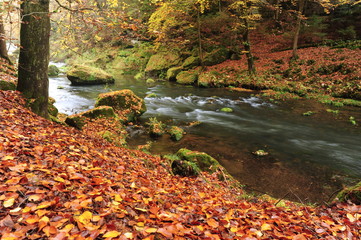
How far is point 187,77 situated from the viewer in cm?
2125

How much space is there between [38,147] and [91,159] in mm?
823

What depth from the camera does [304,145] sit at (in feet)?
28.5

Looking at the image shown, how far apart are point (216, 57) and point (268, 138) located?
Result: 49.9 ft

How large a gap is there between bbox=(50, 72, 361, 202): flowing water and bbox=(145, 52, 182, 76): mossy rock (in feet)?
31.9

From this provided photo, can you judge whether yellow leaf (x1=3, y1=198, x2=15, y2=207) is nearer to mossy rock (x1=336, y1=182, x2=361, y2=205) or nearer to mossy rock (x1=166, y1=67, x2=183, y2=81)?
mossy rock (x1=336, y1=182, x2=361, y2=205)

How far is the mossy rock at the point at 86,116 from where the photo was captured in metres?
7.69

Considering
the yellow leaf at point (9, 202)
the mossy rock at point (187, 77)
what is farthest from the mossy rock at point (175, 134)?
the mossy rock at point (187, 77)

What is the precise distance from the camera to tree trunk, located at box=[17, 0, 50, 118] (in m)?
4.86

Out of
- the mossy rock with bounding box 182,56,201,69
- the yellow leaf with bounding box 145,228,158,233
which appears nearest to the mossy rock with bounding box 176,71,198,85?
the mossy rock with bounding box 182,56,201,69

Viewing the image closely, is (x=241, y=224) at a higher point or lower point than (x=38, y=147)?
lower

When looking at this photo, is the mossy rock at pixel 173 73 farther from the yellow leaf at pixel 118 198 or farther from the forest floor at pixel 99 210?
the yellow leaf at pixel 118 198

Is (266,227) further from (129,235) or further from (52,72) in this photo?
(52,72)

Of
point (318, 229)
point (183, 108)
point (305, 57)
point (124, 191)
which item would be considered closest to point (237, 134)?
point (183, 108)

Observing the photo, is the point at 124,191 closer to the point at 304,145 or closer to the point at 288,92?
the point at 304,145
